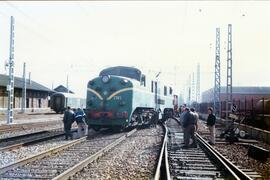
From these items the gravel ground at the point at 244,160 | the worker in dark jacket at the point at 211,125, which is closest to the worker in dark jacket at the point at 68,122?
the worker in dark jacket at the point at 211,125

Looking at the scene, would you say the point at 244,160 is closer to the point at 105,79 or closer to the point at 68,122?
the point at 68,122

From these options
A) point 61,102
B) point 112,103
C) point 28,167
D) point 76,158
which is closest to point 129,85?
point 112,103

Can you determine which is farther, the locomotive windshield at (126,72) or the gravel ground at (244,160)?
the locomotive windshield at (126,72)

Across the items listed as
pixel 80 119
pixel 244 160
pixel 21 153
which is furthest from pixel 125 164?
pixel 80 119

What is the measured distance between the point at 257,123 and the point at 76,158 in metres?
17.3

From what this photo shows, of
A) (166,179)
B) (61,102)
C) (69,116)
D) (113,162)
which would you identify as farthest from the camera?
(61,102)

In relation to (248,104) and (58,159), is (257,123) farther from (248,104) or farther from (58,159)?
(58,159)

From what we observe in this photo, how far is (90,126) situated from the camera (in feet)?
69.4

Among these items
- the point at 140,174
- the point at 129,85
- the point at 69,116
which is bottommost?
the point at 140,174

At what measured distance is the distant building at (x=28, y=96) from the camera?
5366 centimetres

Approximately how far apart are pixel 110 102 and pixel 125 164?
9645 millimetres

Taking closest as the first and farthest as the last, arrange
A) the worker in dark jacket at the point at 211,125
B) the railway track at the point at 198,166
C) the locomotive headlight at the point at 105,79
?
the railway track at the point at 198,166, the worker in dark jacket at the point at 211,125, the locomotive headlight at the point at 105,79

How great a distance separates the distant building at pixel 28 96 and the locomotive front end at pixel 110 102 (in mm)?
34556

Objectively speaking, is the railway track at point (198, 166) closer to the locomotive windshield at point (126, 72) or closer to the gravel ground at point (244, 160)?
the gravel ground at point (244, 160)
